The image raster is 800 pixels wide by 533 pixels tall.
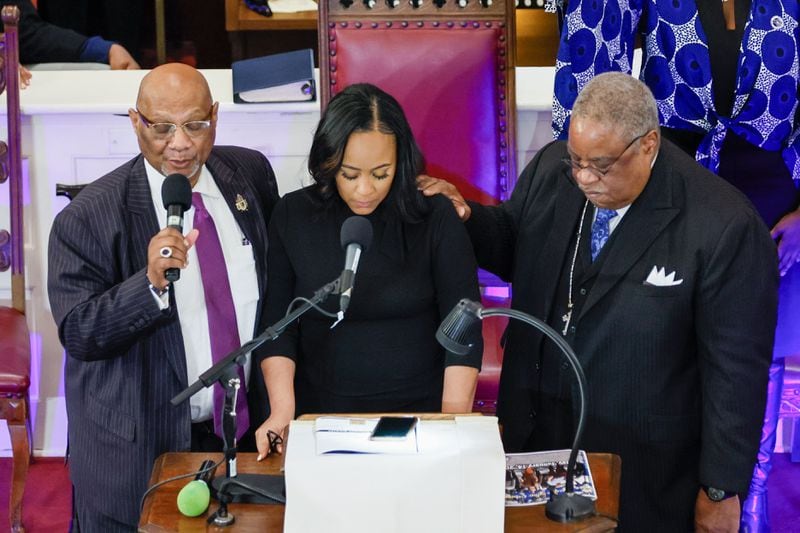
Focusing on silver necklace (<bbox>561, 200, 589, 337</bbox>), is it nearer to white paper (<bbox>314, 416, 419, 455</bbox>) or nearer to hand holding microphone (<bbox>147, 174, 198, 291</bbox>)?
white paper (<bbox>314, 416, 419, 455</bbox>)

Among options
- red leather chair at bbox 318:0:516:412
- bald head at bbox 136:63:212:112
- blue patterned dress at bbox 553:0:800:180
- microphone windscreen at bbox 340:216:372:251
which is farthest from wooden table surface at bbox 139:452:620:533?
red leather chair at bbox 318:0:516:412

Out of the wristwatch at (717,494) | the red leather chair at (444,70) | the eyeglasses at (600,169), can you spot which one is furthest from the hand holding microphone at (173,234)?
the red leather chair at (444,70)

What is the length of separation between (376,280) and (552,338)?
0.61 m

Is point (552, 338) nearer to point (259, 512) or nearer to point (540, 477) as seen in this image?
point (540, 477)

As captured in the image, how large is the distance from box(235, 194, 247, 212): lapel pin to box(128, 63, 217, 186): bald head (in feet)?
0.60

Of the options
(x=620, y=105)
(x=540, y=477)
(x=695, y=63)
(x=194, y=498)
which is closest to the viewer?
(x=194, y=498)

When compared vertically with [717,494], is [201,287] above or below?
above

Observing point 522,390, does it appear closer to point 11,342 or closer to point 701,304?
point 701,304

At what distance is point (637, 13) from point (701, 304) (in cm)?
96

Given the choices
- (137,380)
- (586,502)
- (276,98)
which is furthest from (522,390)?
(276,98)

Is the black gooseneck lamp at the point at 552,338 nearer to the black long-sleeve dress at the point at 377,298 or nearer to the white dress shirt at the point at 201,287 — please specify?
the black long-sleeve dress at the point at 377,298

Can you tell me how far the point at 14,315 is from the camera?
3754 mm

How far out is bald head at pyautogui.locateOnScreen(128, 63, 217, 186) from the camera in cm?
256

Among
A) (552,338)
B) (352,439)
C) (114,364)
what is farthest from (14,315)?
(552,338)
